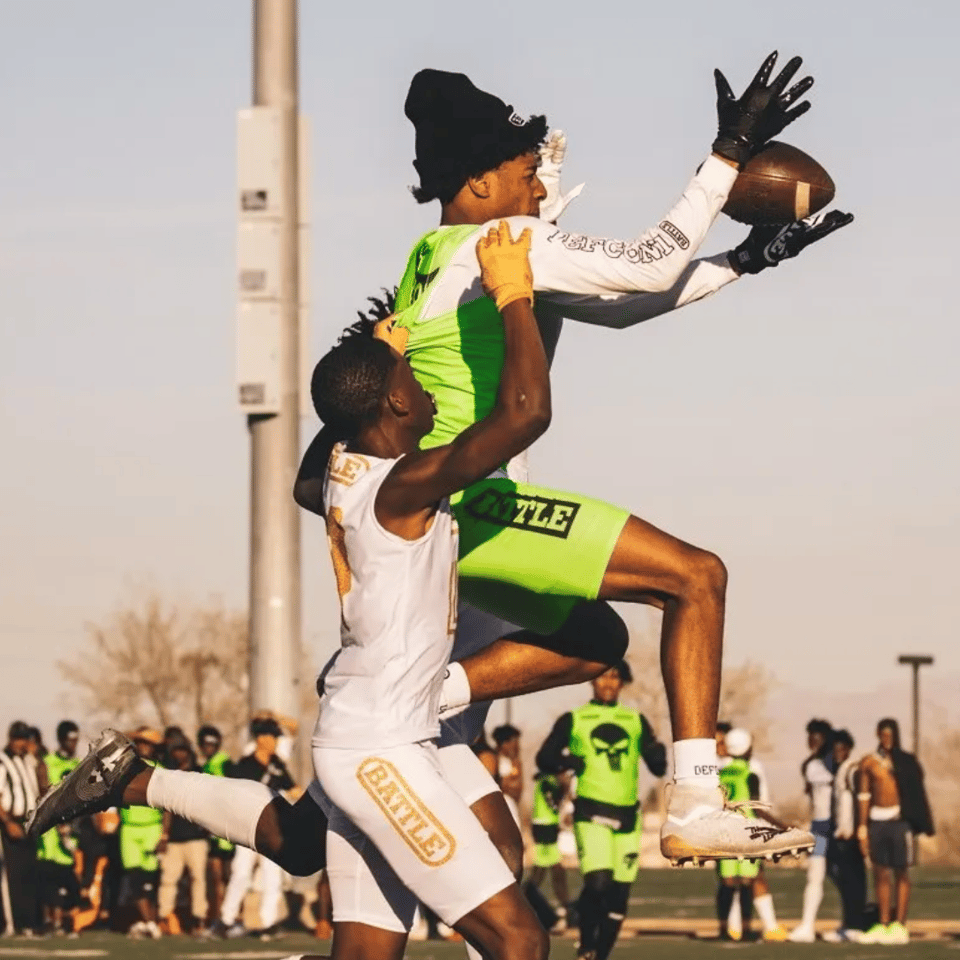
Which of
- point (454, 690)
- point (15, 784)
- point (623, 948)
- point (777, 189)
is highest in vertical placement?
point (777, 189)

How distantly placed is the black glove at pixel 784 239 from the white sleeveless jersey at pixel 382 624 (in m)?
1.45

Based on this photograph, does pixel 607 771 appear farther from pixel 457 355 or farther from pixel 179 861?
pixel 457 355

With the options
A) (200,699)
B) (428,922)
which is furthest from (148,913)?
(200,699)

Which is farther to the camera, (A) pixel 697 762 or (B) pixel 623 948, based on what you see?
(B) pixel 623 948

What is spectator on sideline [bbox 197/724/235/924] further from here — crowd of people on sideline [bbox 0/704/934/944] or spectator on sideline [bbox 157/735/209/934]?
spectator on sideline [bbox 157/735/209/934]

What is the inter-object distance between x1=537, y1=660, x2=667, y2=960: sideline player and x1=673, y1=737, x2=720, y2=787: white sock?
30.4 feet

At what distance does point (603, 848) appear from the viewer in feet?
56.6

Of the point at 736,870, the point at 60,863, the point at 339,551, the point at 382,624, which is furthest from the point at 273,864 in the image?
the point at 382,624

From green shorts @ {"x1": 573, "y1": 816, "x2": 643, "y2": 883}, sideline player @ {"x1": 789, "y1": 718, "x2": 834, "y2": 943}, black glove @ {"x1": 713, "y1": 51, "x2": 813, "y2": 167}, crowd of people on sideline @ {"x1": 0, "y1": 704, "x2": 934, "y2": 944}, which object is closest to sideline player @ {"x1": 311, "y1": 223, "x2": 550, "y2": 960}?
black glove @ {"x1": 713, "y1": 51, "x2": 813, "y2": 167}

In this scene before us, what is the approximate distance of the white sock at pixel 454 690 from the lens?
806 cm

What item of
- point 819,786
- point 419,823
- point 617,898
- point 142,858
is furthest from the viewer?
point 142,858

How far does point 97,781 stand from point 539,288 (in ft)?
6.92

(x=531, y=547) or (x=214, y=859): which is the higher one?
(x=531, y=547)

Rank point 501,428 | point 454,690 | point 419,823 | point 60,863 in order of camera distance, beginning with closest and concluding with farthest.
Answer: point 501,428, point 419,823, point 454,690, point 60,863
